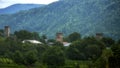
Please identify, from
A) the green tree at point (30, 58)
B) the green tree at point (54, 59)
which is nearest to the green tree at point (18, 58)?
the green tree at point (30, 58)

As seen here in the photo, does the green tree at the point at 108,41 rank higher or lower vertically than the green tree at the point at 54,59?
higher

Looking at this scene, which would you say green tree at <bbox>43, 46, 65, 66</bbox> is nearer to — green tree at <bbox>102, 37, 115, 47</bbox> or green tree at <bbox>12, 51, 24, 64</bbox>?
green tree at <bbox>12, 51, 24, 64</bbox>

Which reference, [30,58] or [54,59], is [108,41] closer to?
[54,59]

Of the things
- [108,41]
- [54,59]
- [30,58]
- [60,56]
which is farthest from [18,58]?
[108,41]

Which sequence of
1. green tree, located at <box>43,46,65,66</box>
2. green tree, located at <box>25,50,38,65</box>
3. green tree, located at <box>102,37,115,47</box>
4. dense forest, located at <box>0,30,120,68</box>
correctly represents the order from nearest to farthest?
1. dense forest, located at <box>0,30,120,68</box>
2. green tree, located at <box>43,46,65,66</box>
3. green tree, located at <box>25,50,38,65</box>
4. green tree, located at <box>102,37,115,47</box>

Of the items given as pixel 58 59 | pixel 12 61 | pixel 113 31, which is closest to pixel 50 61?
pixel 58 59

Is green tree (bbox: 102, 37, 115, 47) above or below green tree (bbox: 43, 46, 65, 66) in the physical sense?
above

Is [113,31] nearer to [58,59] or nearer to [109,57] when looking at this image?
[58,59]

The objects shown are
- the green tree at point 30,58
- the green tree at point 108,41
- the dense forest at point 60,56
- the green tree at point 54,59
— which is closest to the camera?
the dense forest at point 60,56

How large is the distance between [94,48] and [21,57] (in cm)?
1686

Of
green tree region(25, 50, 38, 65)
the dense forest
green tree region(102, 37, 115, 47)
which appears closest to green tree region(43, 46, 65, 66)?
the dense forest

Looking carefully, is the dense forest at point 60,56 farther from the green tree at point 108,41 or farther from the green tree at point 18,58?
the green tree at point 108,41

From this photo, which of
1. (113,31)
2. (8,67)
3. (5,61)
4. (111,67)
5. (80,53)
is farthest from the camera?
(113,31)

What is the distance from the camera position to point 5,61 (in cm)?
6350
